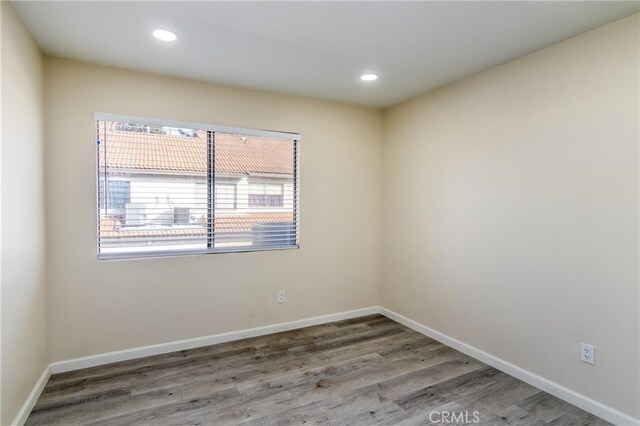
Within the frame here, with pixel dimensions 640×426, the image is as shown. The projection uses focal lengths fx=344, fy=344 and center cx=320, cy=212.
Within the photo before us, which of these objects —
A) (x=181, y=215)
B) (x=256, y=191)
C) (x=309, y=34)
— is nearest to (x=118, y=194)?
(x=181, y=215)

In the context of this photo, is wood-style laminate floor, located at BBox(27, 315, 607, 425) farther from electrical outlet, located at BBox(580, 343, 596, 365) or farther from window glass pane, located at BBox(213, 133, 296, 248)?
window glass pane, located at BBox(213, 133, 296, 248)

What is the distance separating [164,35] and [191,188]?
128 centimetres

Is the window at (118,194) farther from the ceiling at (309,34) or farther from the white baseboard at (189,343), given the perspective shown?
the white baseboard at (189,343)

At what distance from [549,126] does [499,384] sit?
1.90 m

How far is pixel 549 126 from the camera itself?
95.3 inches

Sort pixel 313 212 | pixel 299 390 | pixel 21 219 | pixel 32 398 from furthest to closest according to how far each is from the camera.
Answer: pixel 313 212 → pixel 299 390 → pixel 32 398 → pixel 21 219

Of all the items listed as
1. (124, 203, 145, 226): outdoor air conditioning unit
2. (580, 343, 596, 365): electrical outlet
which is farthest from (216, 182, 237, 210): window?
(580, 343, 596, 365): electrical outlet

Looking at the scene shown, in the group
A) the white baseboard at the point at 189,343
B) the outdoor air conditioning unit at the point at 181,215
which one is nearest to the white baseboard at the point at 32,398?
the white baseboard at the point at 189,343

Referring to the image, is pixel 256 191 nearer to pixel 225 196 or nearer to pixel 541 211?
pixel 225 196

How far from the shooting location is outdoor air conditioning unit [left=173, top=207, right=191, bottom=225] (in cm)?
307

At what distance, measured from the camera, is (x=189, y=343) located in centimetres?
312

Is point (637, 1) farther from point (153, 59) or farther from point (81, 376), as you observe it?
point (81, 376)

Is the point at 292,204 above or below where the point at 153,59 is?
below

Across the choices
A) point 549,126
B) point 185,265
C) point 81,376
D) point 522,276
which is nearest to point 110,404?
point 81,376
